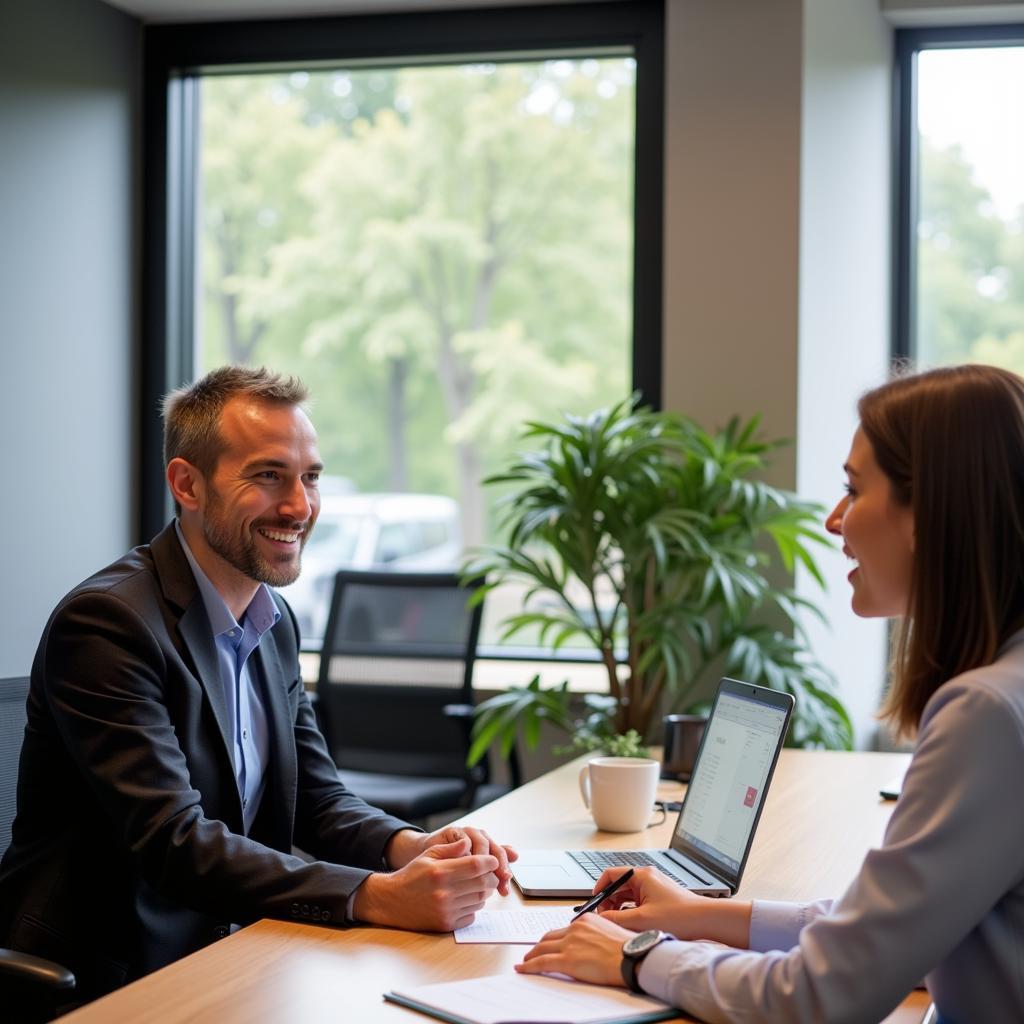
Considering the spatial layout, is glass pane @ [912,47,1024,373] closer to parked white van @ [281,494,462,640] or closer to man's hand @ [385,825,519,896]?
parked white van @ [281,494,462,640]

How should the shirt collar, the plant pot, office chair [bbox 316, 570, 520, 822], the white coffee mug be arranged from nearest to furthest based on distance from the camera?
the shirt collar
the white coffee mug
the plant pot
office chair [bbox 316, 570, 520, 822]

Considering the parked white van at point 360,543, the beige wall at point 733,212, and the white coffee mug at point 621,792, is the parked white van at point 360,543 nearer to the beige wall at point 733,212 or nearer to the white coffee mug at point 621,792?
the beige wall at point 733,212

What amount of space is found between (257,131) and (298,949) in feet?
14.3

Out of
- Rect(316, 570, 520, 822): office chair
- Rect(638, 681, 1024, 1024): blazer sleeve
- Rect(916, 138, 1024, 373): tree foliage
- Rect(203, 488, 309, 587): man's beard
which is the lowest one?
Rect(316, 570, 520, 822): office chair

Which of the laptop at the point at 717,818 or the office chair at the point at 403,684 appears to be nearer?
the laptop at the point at 717,818

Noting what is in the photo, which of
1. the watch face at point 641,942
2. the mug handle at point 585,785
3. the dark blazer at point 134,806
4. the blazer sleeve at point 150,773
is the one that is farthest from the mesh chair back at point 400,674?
the watch face at point 641,942

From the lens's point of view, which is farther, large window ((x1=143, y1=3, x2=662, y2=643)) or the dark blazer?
large window ((x1=143, y1=3, x2=662, y2=643))

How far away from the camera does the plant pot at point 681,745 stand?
2648mm

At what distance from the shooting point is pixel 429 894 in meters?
1.58

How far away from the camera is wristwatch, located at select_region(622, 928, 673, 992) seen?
4.45 feet

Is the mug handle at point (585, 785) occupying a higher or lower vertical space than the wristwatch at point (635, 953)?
lower

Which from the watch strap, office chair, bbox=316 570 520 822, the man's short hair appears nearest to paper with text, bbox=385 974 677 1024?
the watch strap

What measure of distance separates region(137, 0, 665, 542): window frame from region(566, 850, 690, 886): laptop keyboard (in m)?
2.33

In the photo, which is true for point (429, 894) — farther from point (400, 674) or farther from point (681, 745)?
point (400, 674)
